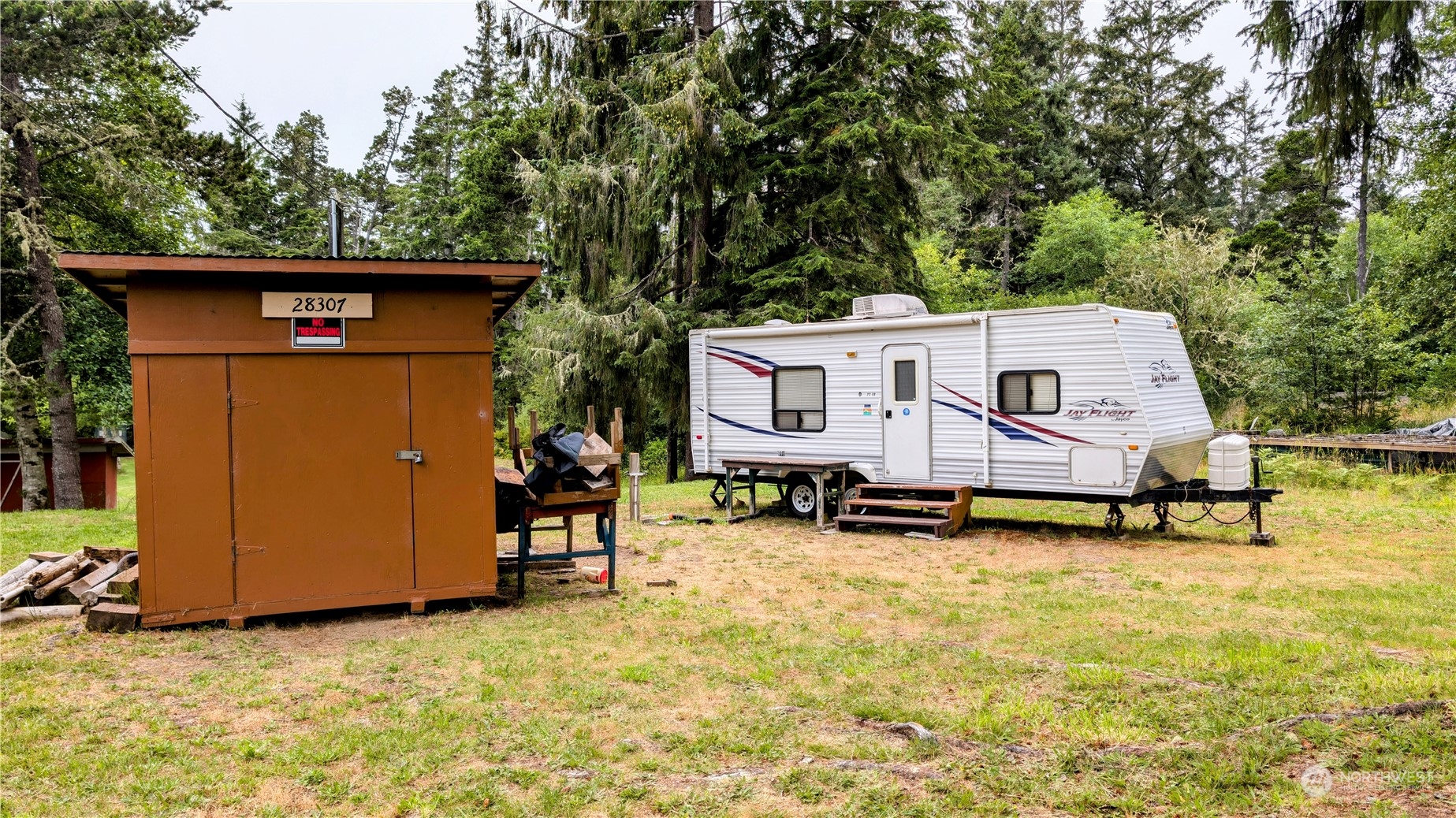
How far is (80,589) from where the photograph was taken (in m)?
6.93

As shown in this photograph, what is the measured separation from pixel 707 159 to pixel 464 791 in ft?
51.2

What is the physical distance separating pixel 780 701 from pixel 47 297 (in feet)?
57.1

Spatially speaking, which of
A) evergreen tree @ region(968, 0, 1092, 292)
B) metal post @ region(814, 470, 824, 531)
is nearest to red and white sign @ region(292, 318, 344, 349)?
metal post @ region(814, 470, 824, 531)

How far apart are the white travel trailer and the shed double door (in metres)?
6.21

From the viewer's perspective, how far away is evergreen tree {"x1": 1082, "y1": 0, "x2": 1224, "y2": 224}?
39750 millimetres

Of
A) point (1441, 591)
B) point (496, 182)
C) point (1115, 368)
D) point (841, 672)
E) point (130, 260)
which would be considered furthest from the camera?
point (496, 182)

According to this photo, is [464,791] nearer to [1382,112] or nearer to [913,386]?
[1382,112]

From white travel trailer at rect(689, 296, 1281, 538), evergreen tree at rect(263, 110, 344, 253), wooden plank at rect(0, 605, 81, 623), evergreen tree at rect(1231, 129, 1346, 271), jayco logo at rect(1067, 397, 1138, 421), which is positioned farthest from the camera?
evergreen tree at rect(263, 110, 344, 253)

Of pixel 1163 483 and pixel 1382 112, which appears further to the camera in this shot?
pixel 1163 483

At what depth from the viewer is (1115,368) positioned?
10.1 m

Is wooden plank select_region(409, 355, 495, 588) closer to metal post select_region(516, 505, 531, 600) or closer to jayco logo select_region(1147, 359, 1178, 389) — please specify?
metal post select_region(516, 505, 531, 600)

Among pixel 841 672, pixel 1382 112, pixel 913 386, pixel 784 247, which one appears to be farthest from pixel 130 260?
pixel 784 247

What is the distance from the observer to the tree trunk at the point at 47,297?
15273 mm

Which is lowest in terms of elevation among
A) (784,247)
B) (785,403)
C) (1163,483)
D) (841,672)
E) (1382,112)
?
(841,672)
